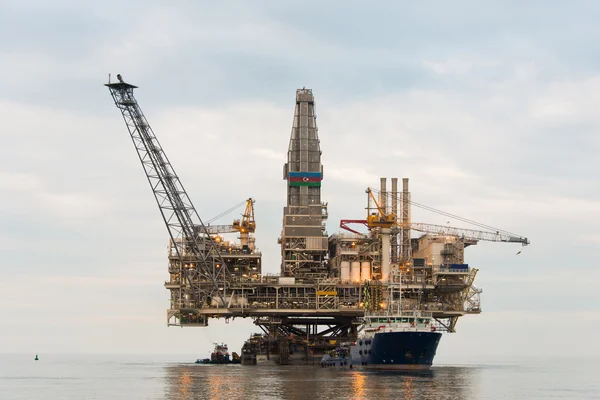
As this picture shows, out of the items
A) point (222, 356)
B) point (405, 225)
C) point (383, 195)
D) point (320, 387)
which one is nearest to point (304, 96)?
point (383, 195)

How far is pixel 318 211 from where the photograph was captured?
137375 mm

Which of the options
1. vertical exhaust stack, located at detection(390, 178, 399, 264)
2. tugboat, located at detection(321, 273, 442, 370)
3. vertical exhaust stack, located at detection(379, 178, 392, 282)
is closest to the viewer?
tugboat, located at detection(321, 273, 442, 370)

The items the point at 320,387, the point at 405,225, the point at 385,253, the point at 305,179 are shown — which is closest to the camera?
the point at 320,387

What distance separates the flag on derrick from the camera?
141750 millimetres

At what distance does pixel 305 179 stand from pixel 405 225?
19228 millimetres

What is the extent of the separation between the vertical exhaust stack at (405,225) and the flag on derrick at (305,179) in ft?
53.0

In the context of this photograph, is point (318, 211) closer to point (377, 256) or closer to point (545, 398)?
point (377, 256)

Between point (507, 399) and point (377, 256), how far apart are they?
61563 mm

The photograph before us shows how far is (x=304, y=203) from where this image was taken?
141m

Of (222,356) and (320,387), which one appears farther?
(222,356)

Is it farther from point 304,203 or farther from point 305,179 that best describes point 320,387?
point 305,179

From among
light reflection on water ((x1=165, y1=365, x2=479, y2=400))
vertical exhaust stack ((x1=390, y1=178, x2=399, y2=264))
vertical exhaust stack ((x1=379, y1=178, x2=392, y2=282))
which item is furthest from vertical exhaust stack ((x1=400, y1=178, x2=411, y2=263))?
light reflection on water ((x1=165, y1=365, x2=479, y2=400))

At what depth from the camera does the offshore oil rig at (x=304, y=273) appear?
126 m

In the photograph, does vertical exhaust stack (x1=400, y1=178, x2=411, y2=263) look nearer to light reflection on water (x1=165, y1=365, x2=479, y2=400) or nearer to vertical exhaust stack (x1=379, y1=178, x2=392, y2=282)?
vertical exhaust stack (x1=379, y1=178, x2=392, y2=282)
